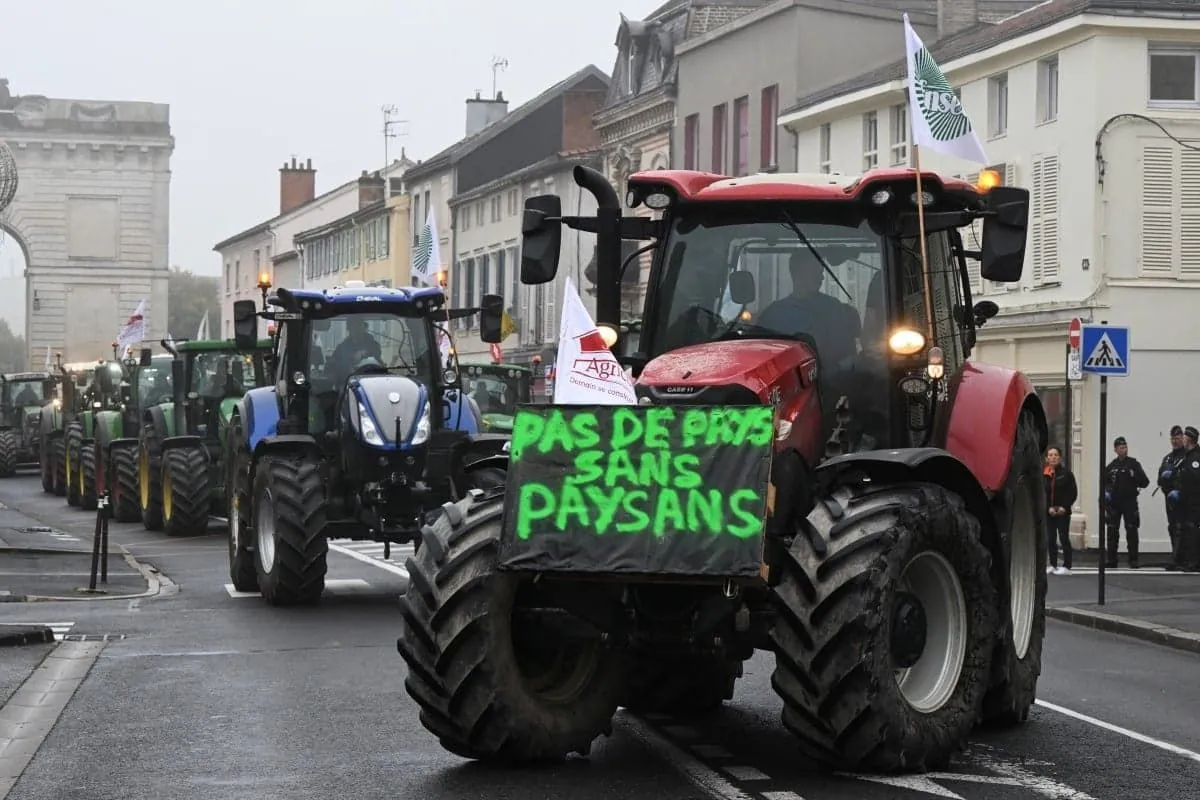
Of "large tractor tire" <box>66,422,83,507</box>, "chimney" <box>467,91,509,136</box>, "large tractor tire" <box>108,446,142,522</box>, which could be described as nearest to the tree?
"chimney" <box>467,91,509,136</box>

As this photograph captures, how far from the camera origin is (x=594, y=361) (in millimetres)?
10414

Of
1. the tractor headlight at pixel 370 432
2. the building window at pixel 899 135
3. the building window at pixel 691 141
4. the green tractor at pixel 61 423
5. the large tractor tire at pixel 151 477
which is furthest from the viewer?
the building window at pixel 691 141

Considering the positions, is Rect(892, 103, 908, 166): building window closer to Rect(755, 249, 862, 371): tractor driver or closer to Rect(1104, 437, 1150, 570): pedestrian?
Rect(1104, 437, 1150, 570): pedestrian

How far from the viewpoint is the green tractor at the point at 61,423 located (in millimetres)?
46531

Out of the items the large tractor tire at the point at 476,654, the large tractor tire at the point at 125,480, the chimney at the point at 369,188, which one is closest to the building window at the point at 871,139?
the large tractor tire at the point at 125,480

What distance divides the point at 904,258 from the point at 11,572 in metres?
15.5

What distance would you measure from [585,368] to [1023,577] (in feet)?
11.4

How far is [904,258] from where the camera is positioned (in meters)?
11.1

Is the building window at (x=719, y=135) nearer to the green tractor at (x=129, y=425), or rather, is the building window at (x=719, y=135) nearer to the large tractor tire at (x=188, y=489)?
the green tractor at (x=129, y=425)

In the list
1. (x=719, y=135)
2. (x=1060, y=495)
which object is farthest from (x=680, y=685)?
(x=719, y=135)

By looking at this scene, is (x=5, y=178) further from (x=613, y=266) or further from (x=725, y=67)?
(x=613, y=266)

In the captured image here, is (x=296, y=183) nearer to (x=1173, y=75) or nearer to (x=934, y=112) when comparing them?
(x=1173, y=75)

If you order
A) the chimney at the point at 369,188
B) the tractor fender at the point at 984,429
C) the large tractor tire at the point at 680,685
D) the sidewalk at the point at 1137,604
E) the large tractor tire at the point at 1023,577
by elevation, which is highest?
the chimney at the point at 369,188

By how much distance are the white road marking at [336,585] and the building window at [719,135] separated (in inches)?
1190
